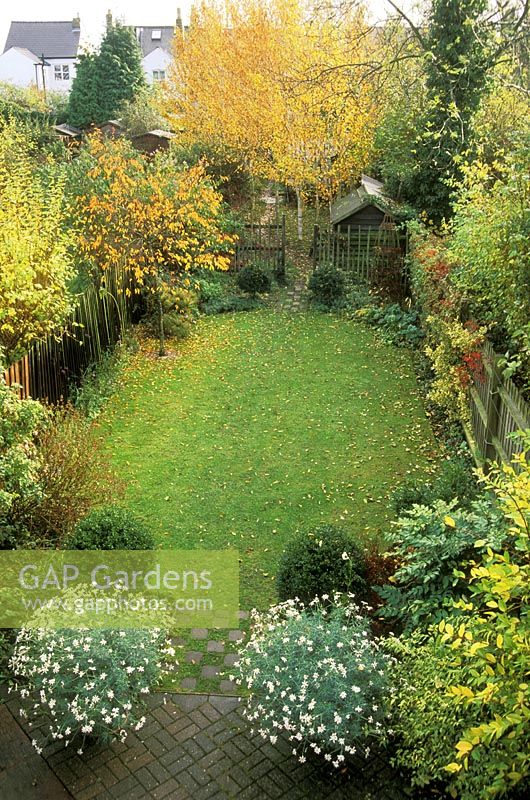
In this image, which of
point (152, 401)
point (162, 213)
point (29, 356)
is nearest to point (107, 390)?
point (152, 401)

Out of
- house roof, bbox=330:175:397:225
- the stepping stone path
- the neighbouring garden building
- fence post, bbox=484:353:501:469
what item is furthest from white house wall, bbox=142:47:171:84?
the stepping stone path

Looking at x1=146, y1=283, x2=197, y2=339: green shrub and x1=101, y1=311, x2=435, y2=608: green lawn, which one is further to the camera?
x1=146, y1=283, x2=197, y2=339: green shrub

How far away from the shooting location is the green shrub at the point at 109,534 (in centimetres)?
603

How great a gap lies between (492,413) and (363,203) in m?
10.5

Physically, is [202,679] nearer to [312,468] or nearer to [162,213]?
[312,468]

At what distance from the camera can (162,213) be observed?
1207 cm

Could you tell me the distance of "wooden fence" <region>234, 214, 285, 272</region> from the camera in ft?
56.0

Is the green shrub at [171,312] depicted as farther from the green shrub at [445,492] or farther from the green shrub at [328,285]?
the green shrub at [445,492]

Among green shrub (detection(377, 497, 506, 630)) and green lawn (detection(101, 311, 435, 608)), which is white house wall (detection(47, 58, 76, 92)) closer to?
green lawn (detection(101, 311, 435, 608))

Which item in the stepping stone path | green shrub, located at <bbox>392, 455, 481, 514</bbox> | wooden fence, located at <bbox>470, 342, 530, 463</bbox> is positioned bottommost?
the stepping stone path

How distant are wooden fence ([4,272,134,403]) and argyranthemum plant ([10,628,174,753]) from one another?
14.4 ft

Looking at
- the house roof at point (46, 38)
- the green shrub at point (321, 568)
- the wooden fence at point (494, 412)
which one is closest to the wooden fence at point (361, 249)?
the wooden fence at point (494, 412)

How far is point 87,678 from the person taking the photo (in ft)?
15.3

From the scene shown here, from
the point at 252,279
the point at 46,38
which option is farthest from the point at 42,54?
the point at 252,279
